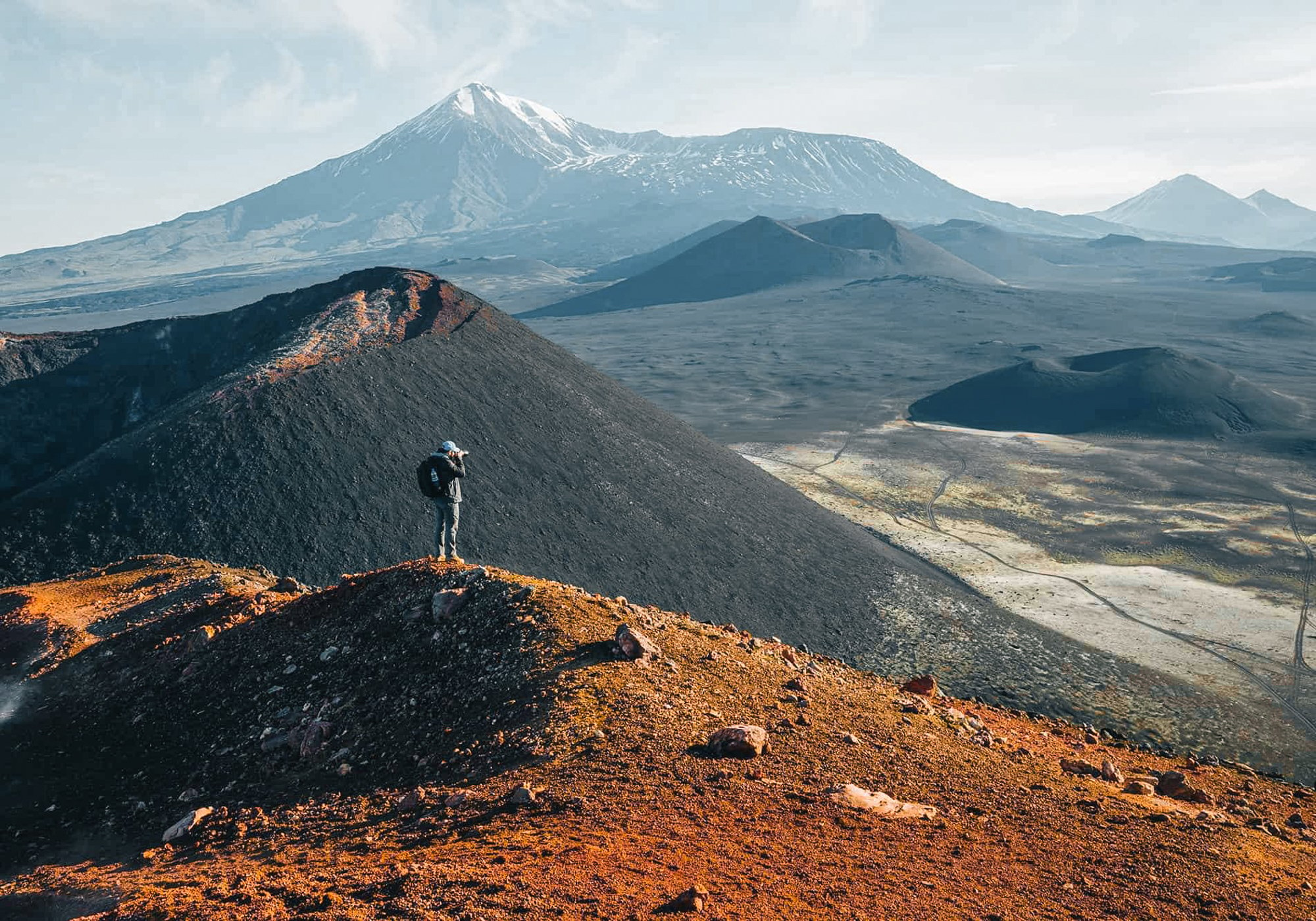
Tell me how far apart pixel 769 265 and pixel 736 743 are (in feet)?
490

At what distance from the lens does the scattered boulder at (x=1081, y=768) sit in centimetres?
1070

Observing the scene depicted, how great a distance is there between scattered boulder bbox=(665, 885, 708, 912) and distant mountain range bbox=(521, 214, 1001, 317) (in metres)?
135

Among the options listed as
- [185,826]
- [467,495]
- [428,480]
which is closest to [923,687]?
[428,480]

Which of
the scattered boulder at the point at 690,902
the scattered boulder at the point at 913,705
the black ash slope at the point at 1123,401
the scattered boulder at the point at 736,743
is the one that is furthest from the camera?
the black ash slope at the point at 1123,401

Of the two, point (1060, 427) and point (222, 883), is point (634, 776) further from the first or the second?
point (1060, 427)

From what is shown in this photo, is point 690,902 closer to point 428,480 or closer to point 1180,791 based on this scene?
point 1180,791

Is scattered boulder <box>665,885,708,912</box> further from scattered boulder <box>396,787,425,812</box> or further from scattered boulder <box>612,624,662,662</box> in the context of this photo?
scattered boulder <box>612,624,662,662</box>

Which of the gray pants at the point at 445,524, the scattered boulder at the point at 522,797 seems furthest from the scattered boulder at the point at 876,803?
the gray pants at the point at 445,524

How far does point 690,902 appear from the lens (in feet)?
21.0

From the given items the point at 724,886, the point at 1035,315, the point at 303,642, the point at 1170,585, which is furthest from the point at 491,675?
the point at 1035,315

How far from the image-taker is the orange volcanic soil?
22.9 feet

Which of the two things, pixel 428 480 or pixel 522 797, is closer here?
pixel 522 797

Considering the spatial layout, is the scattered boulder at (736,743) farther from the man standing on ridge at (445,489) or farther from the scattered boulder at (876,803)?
the man standing on ridge at (445,489)

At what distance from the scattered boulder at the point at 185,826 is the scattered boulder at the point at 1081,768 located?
10.00m
